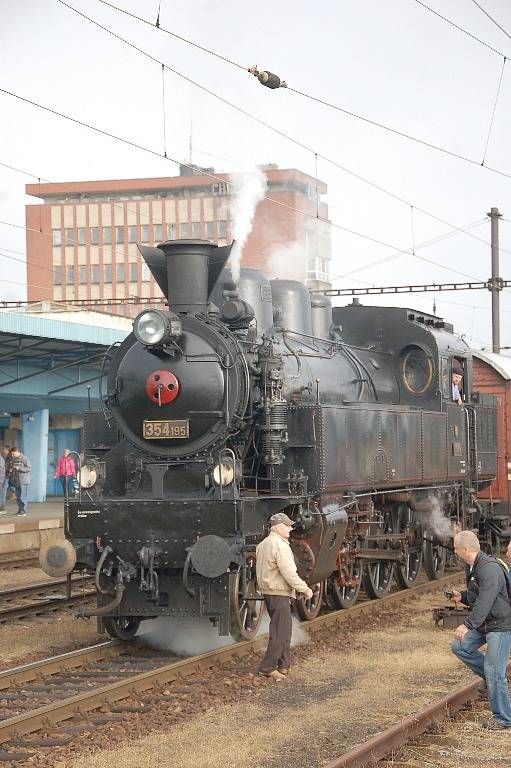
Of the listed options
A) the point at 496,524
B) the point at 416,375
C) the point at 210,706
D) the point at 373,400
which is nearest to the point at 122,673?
the point at 210,706

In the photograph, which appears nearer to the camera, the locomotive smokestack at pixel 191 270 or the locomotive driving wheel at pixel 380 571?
the locomotive smokestack at pixel 191 270

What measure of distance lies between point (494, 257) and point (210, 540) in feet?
74.0

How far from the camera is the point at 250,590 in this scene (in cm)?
995

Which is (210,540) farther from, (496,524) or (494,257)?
(494,257)

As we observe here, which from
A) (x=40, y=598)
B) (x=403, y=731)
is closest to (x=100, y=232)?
(x=40, y=598)

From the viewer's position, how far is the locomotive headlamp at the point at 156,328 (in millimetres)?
9688

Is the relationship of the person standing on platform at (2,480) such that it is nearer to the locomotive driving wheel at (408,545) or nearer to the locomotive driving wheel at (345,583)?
the locomotive driving wheel at (408,545)

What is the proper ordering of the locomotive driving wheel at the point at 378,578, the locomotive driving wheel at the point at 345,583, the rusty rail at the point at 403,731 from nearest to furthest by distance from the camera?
the rusty rail at the point at 403,731
the locomotive driving wheel at the point at 345,583
the locomotive driving wheel at the point at 378,578

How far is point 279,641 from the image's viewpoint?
8.89 metres

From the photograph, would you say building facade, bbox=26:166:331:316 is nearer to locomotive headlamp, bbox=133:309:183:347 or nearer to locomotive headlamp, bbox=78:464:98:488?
locomotive headlamp, bbox=78:464:98:488

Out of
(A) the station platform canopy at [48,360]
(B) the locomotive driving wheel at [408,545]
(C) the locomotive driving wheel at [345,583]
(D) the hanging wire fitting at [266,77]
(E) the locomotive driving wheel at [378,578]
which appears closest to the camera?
(D) the hanging wire fitting at [266,77]

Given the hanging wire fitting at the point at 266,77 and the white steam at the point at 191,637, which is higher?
the hanging wire fitting at the point at 266,77

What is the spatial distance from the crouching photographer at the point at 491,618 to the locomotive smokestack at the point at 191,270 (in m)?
4.09

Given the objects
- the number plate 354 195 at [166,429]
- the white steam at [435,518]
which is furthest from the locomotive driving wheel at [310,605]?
the white steam at [435,518]
